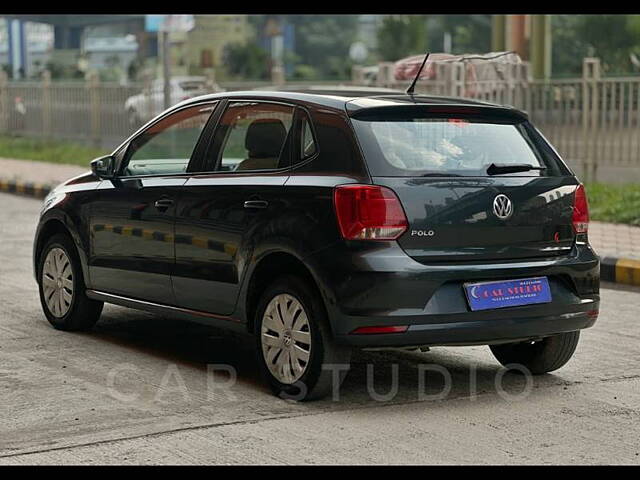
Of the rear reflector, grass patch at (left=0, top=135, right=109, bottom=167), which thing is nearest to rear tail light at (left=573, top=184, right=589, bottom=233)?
the rear reflector

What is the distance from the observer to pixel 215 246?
709 centimetres

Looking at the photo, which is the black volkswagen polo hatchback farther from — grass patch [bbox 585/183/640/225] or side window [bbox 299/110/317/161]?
grass patch [bbox 585/183/640/225]

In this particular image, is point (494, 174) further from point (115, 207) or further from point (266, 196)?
point (115, 207)

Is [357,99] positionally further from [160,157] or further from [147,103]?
[147,103]

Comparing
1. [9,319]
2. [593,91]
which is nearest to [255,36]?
[593,91]

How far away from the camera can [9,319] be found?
29.4 ft

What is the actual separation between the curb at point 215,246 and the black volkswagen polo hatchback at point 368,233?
36mm

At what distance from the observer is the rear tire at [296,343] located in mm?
6383

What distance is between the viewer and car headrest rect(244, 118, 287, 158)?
693cm

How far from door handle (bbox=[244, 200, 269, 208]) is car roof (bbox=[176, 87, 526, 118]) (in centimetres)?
59

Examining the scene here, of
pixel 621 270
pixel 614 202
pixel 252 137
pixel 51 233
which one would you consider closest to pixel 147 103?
pixel 614 202

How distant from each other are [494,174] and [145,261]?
2.24 meters
